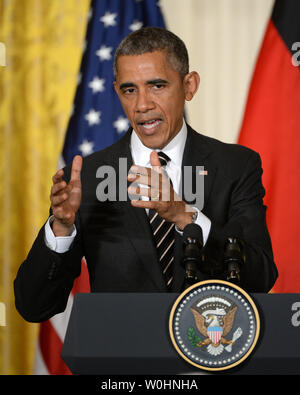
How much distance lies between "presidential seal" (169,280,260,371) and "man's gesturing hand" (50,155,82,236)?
51cm

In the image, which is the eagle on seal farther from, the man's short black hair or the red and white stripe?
the red and white stripe

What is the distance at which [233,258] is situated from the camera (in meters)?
1.35

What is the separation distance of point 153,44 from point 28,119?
164cm

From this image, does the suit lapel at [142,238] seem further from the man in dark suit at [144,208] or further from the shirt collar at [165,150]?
the shirt collar at [165,150]

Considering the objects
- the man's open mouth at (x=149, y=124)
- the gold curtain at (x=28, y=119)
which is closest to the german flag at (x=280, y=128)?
the gold curtain at (x=28, y=119)

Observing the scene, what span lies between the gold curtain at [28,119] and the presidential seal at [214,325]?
240cm

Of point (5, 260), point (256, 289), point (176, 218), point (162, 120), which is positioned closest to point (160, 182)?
point (176, 218)

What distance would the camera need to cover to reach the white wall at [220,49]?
11.6ft

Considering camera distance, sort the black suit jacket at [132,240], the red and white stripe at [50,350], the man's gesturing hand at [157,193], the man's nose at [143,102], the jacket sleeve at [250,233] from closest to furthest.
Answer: the man's gesturing hand at [157,193] → the jacket sleeve at [250,233] → the black suit jacket at [132,240] → the man's nose at [143,102] → the red and white stripe at [50,350]

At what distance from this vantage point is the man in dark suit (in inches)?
70.2

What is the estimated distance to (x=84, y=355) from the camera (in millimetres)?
1220

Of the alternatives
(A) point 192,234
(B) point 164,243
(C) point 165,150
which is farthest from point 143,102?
(A) point 192,234

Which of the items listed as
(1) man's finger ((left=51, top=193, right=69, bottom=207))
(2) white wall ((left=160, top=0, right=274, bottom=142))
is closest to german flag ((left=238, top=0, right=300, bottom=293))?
(2) white wall ((left=160, top=0, right=274, bottom=142))

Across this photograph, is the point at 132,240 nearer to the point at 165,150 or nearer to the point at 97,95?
the point at 165,150
